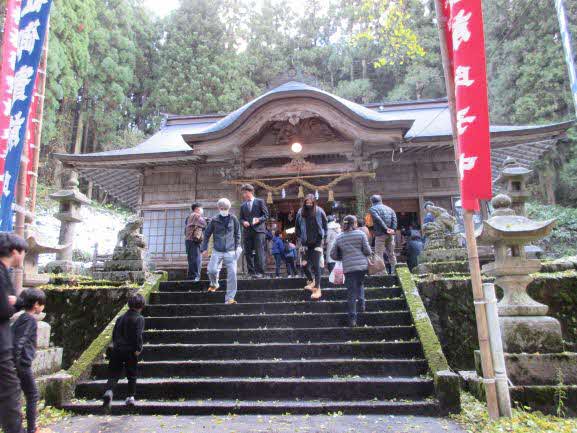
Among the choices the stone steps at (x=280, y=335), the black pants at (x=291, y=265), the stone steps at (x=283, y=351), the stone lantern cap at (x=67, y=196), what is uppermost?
the stone lantern cap at (x=67, y=196)

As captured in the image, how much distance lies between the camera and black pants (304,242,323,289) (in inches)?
266

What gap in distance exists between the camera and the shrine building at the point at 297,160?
10062mm

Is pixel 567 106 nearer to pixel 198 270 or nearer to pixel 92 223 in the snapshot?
pixel 198 270

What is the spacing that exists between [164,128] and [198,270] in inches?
406

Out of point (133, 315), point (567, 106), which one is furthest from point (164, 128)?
point (567, 106)

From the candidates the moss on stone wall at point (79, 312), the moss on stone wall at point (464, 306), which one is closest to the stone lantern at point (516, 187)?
the moss on stone wall at point (464, 306)

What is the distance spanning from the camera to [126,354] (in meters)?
4.48

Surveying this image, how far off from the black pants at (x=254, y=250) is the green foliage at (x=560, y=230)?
13965 mm

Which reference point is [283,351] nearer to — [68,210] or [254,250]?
[254,250]

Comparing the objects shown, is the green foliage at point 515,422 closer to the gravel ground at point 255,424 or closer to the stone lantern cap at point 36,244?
the gravel ground at point 255,424

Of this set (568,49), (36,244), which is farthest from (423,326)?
(568,49)

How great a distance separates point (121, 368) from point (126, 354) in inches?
6.9

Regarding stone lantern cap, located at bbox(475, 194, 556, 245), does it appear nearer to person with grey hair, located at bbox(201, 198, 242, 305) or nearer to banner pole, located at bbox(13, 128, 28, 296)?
person with grey hair, located at bbox(201, 198, 242, 305)

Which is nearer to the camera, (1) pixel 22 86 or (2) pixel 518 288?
(1) pixel 22 86
